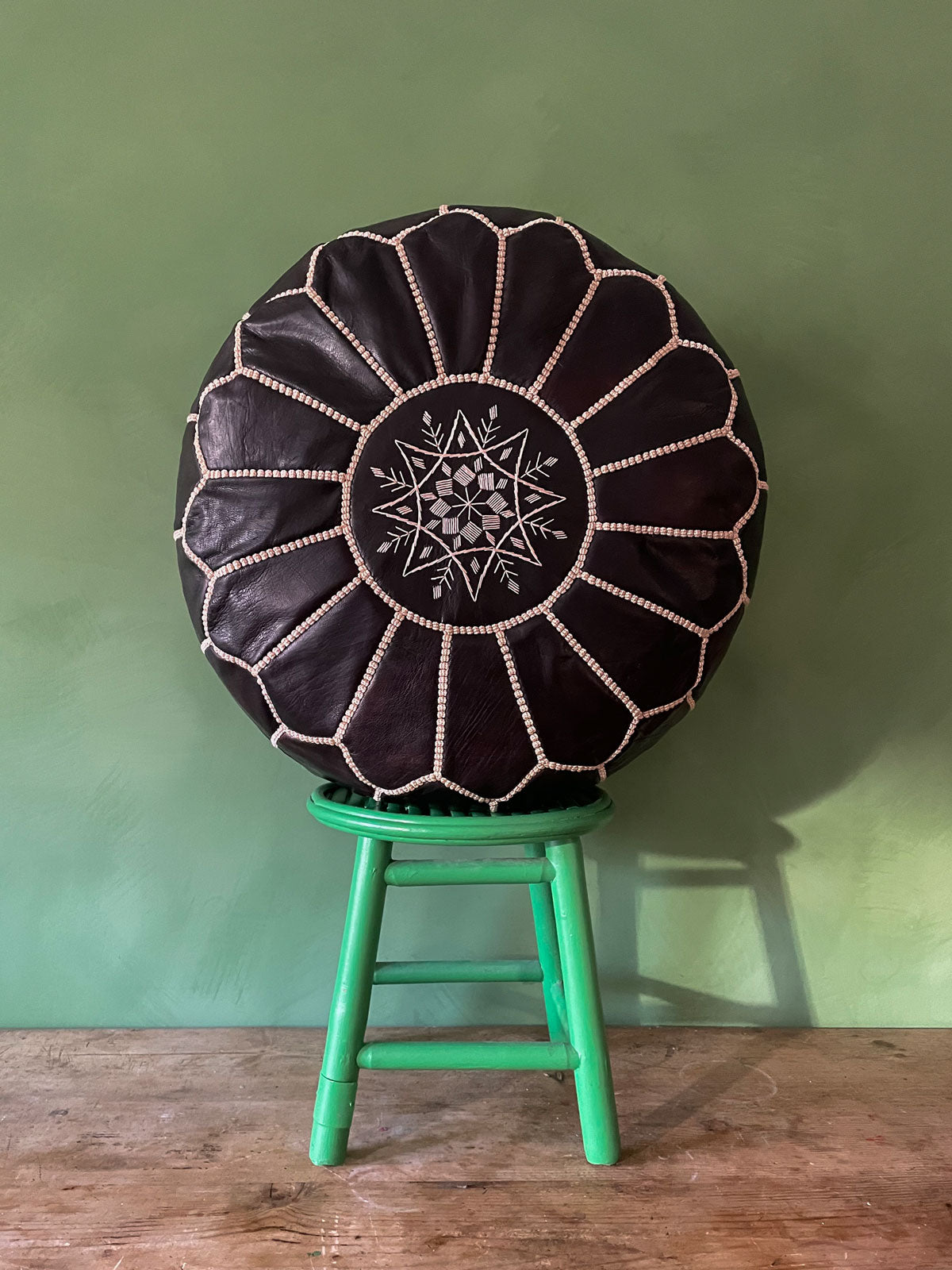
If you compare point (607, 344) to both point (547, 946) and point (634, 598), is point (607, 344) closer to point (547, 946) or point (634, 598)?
point (634, 598)

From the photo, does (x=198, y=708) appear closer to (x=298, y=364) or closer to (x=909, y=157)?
(x=298, y=364)

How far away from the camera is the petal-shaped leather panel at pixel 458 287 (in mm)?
972

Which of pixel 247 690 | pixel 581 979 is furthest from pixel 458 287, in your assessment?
pixel 581 979

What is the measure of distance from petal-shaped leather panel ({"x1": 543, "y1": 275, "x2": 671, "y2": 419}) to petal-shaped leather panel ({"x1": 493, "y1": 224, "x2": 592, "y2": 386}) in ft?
0.07

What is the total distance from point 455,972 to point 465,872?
222mm

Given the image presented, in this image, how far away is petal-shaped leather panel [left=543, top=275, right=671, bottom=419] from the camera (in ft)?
3.21

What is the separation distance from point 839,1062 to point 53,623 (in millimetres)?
1359

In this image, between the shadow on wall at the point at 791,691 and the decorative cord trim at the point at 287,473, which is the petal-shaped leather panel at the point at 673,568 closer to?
the decorative cord trim at the point at 287,473

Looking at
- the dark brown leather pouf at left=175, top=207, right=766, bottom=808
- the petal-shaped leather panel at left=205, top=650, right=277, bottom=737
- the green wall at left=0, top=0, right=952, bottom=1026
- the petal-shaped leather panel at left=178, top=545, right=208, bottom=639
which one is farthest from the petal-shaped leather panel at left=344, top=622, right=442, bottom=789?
the green wall at left=0, top=0, right=952, bottom=1026

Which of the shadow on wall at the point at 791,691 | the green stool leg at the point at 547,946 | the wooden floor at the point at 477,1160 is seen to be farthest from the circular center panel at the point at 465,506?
the wooden floor at the point at 477,1160

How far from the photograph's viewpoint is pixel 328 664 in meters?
0.97

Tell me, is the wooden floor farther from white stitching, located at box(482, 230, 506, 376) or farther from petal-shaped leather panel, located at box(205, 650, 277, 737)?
white stitching, located at box(482, 230, 506, 376)

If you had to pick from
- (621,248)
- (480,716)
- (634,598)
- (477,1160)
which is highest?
(621,248)

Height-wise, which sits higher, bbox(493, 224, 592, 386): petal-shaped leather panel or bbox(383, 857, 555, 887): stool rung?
bbox(493, 224, 592, 386): petal-shaped leather panel
